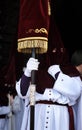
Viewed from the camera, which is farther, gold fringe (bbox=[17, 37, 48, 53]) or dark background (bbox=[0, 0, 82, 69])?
dark background (bbox=[0, 0, 82, 69])

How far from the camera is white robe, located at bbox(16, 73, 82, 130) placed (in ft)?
14.1

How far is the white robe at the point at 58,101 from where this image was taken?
431 centimetres

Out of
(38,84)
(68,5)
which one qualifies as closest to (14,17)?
(68,5)

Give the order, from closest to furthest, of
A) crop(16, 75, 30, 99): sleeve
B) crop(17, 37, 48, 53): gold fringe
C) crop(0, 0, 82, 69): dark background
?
crop(17, 37, 48, 53): gold fringe
crop(16, 75, 30, 99): sleeve
crop(0, 0, 82, 69): dark background

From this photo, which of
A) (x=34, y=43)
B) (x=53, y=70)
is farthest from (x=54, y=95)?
(x=34, y=43)

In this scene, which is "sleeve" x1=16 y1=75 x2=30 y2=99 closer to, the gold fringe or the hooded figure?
the hooded figure

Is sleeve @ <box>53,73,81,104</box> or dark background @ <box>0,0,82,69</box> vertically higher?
dark background @ <box>0,0,82,69</box>

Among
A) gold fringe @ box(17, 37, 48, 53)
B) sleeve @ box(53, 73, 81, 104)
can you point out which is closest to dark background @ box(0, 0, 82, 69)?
sleeve @ box(53, 73, 81, 104)

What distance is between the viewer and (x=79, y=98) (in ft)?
14.6

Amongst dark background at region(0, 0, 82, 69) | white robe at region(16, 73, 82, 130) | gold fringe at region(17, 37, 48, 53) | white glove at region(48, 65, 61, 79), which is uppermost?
dark background at region(0, 0, 82, 69)

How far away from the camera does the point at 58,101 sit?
4.34 metres

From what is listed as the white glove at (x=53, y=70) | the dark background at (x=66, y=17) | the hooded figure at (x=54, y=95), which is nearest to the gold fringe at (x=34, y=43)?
the hooded figure at (x=54, y=95)

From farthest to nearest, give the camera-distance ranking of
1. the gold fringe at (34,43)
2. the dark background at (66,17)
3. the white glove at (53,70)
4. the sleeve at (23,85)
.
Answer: the dark background at (66,17) → the white glove at (53,70) → the sleeve at (23,85) → the gold fringe at (34,43)

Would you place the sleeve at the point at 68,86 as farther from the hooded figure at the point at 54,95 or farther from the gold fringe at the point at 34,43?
the gold fringe at the point at 34,43
